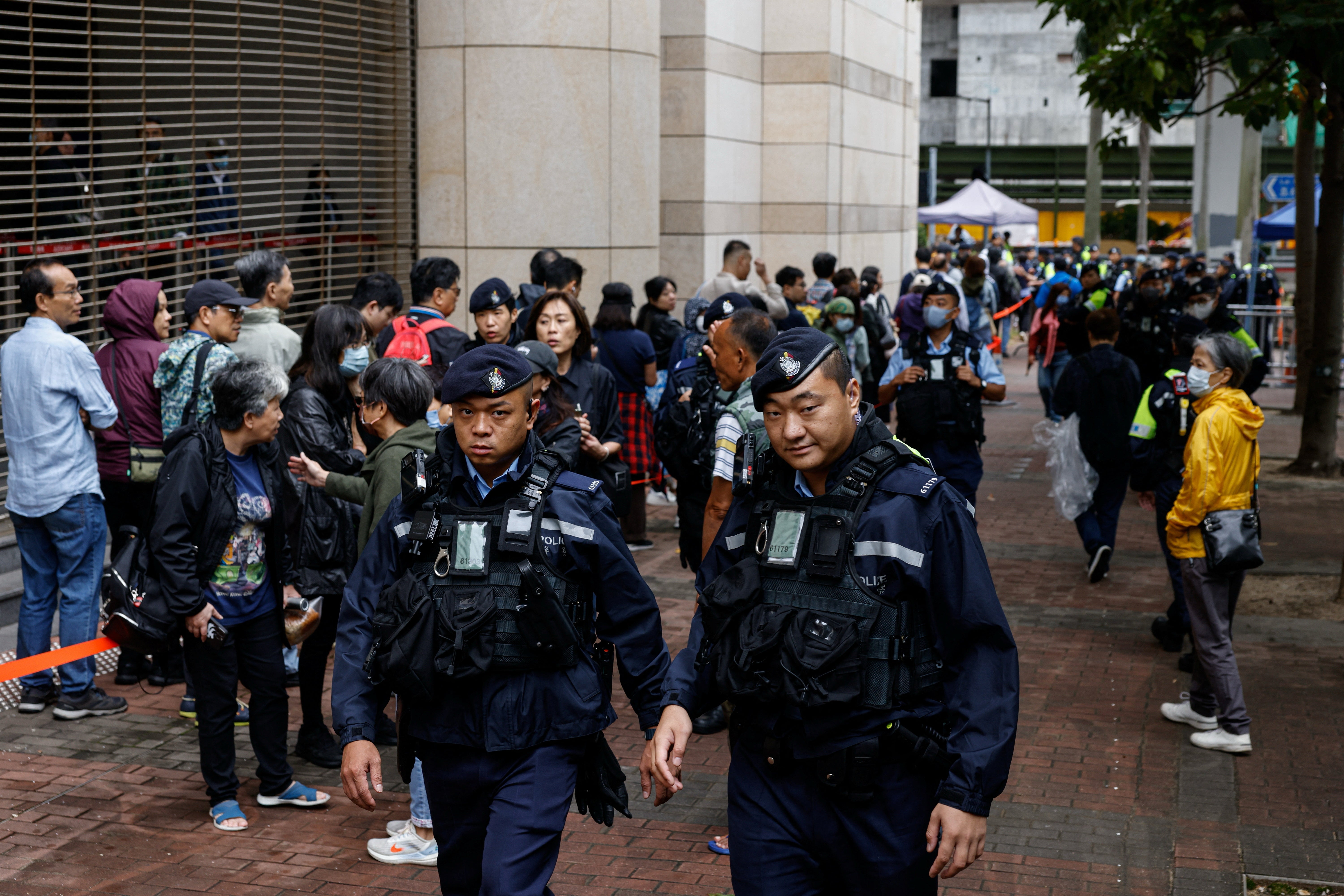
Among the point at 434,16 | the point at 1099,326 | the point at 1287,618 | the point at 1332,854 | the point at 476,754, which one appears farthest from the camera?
the point at 434,16

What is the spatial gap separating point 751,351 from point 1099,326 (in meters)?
5.00

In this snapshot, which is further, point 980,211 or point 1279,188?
point 980,211

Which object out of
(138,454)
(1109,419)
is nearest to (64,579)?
(138,454)

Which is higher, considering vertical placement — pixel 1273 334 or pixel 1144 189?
pixel 1144 189

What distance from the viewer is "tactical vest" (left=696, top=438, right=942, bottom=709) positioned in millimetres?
3164

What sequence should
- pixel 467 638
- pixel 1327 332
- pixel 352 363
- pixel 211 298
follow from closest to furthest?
1. pixel 467 638
2. pixel 352 363
3. pixel 211 298
4. pixel 1327 332

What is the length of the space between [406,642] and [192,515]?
2096 mm

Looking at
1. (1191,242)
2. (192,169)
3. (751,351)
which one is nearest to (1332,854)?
(751,351)

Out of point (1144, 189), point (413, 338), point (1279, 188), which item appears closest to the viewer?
point (413, 338)

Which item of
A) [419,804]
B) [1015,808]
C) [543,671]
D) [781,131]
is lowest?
[1015,808]

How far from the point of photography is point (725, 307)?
629 centimetres

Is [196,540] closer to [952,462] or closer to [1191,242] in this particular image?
[952,462]

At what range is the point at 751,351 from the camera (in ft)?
18.0

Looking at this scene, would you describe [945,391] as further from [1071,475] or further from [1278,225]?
[1278,225]
